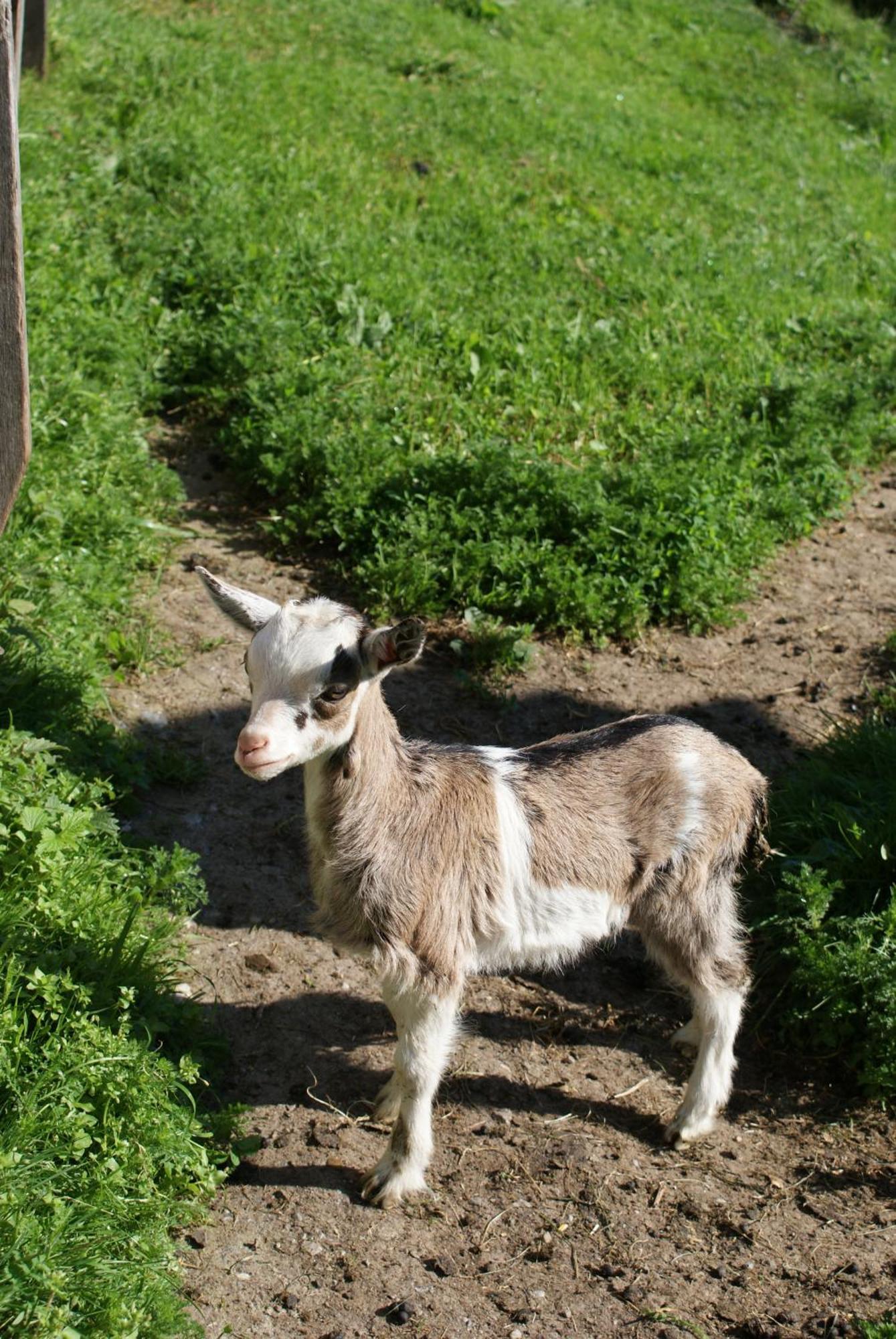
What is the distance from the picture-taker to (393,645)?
3.13 m

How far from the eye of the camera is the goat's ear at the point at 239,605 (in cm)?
336

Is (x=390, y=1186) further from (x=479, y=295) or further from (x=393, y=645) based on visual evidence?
(x=479, y=295)

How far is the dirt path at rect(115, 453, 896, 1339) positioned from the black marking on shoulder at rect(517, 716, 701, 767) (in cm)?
104

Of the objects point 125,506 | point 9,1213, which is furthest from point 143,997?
point 125,506

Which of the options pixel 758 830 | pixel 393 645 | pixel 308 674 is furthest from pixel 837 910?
pixel 308 674

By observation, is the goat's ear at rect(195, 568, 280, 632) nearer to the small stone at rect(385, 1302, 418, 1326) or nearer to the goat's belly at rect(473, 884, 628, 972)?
the goat's belly at rect(473, 884, 628, 972)

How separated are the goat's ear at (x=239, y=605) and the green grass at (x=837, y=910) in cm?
204

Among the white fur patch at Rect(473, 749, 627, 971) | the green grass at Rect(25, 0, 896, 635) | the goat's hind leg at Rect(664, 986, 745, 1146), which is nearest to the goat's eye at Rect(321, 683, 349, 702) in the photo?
the white fur patch at Rect(473, 749, 627, 971)

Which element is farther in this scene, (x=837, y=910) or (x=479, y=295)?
(x=479, y=295)

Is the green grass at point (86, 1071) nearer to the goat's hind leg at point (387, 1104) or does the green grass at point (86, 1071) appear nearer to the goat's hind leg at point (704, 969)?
the goat's hind leg at point (387, 1104)

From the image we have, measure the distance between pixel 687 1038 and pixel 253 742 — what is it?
2088mm

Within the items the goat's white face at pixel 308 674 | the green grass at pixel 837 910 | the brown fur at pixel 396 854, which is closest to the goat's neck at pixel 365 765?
the brown fur at pixel 396 854

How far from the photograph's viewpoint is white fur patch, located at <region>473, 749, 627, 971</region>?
362 centimetres

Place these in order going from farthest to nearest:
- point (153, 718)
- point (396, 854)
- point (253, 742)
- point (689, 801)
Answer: point (153, 718) < point (689, 801) < point (396, 854) < point (253, 742)
